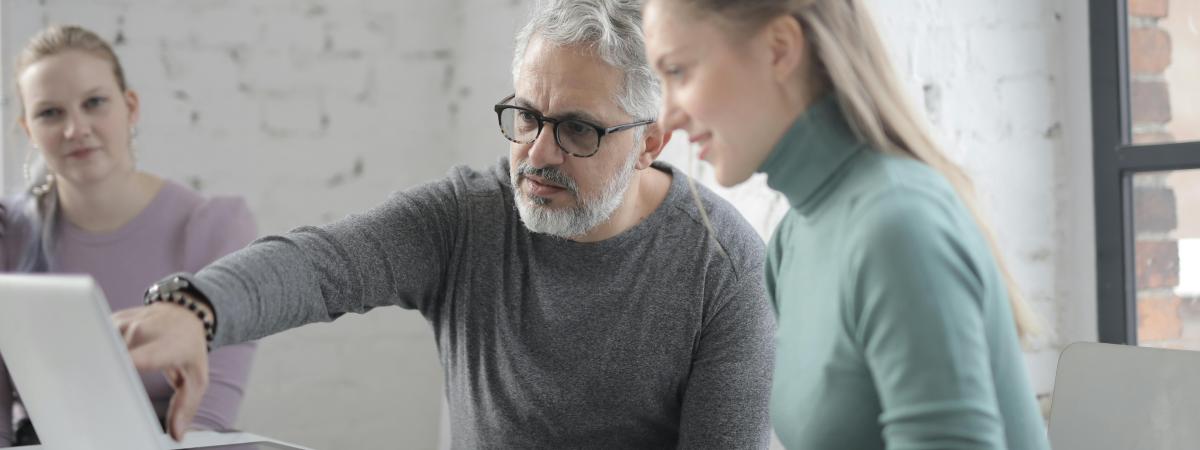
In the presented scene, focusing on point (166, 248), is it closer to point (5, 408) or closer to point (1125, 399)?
point (5, 408)

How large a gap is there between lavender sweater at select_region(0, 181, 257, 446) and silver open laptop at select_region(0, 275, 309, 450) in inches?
39.5

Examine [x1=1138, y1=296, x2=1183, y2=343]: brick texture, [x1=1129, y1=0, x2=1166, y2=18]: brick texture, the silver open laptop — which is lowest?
[x1=1138, y1=296, x2=1183, y2=343]: brick texture

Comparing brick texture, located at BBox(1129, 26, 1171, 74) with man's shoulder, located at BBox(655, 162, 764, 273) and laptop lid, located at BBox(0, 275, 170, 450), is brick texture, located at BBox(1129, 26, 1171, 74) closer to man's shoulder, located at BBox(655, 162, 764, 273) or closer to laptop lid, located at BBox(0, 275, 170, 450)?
man's shoulder, located at BBox(655, 162, 764, 273)

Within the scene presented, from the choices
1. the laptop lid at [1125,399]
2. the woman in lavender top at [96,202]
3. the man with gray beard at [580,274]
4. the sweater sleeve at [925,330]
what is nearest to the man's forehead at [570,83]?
the man with gray beard at [580,274]

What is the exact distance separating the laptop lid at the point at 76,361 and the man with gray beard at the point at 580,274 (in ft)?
1.60

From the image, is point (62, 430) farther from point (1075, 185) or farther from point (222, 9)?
point (222, 9)

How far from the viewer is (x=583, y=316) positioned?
1513 mm

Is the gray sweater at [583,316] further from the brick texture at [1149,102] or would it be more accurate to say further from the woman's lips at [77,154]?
the woman's lips at [77,154]

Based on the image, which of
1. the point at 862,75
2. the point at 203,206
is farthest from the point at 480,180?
the point at 862,75

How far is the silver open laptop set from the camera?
2.48ft

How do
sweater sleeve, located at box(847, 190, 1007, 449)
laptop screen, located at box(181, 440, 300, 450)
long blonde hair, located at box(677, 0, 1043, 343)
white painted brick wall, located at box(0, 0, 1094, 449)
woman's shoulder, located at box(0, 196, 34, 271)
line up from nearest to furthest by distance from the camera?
sweater sleeve, located at box(847, 190, 1007, 449)
long blonde hair, located at box(677, 0, 1043, 343)
laptop screen, located at box(181, 440, 300, 450)
woman's shoulder, located at box(0, 196, 34, 271)
white painted brick wall, located at box(0, 0, 1094, 449)

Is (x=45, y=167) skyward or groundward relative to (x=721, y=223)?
skyward

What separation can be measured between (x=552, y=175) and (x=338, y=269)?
0.97 feet

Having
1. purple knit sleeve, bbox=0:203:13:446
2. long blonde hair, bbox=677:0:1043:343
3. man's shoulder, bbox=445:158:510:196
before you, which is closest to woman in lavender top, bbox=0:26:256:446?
purple knit sleeve, bbox=0:203:13:446
